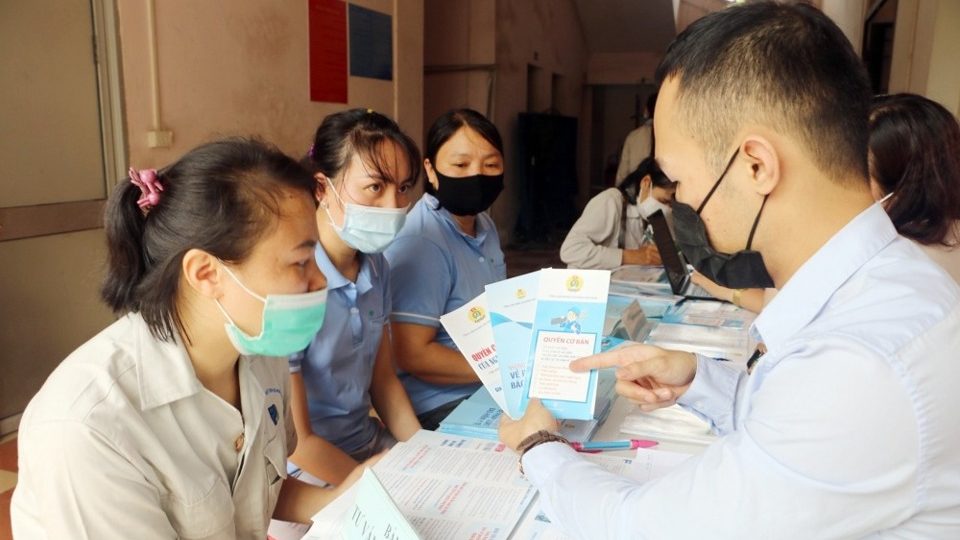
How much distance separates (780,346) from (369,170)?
126 centimetres

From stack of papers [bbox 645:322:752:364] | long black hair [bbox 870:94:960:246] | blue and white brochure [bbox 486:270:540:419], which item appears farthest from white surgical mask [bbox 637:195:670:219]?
blue and white brochure [bbox 486:270:540:419]

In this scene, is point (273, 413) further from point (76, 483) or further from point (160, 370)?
point (76, 483)

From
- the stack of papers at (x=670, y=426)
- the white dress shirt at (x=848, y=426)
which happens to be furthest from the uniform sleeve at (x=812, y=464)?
the stack of papers at (x=670, y=426)

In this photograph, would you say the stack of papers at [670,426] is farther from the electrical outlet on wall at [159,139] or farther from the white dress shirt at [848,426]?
the electrical outlet on wall at [159,139]

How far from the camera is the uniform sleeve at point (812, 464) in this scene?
695 mm

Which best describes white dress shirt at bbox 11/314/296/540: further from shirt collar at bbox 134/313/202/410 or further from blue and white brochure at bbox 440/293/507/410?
blue and white brochure at bbox 440/293/507/410

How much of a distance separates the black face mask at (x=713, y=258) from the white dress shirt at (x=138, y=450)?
798 mm

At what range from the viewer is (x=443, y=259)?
2111 mm

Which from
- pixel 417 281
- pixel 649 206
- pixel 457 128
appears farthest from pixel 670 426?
pixel 649 206

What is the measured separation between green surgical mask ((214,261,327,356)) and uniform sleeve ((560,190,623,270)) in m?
2.19

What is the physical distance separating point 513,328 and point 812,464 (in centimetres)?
73

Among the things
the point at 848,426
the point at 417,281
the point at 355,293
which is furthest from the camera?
the point at 417,281

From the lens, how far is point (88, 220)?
3223 millimetres

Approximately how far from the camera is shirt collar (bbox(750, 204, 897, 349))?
0.84 meters
